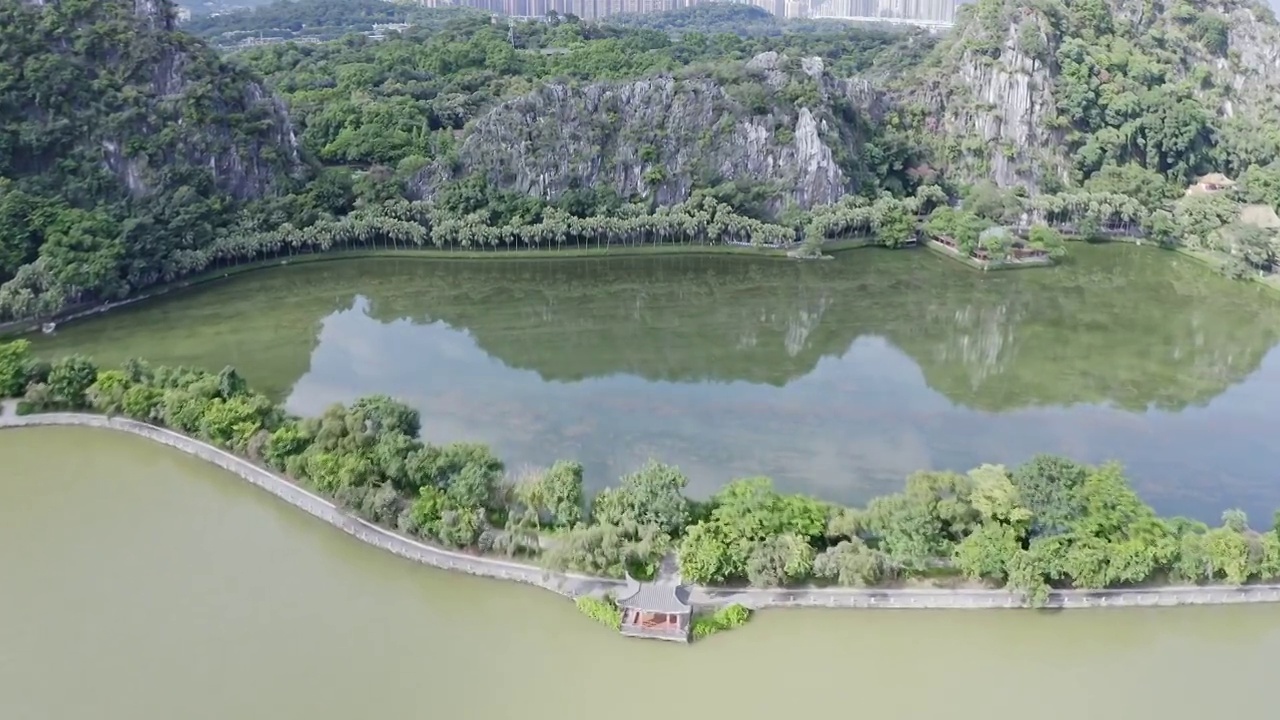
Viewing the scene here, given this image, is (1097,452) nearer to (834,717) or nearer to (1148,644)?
(1148,644)

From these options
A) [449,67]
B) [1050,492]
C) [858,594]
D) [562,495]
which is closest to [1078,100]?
[449,67]

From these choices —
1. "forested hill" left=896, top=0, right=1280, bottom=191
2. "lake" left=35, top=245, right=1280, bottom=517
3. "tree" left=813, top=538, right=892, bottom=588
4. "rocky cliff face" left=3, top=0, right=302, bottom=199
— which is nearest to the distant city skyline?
"forested hill" left=896, top=0, right=1280, bottom=191

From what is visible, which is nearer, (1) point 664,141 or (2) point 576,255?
(2) point 576,255

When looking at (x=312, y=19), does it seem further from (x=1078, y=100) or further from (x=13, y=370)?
(x=13, y=370)

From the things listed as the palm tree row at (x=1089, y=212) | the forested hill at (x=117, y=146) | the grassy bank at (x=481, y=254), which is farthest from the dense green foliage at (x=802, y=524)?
the palm tree row at (x=1089, y=212)

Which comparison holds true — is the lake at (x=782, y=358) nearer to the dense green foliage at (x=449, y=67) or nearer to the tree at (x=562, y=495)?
the tree at (x=562, y=495)

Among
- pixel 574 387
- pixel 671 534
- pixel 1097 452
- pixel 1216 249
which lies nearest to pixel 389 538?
pixel 671 534

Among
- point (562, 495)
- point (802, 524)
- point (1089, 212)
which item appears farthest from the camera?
point (1089, 212)
